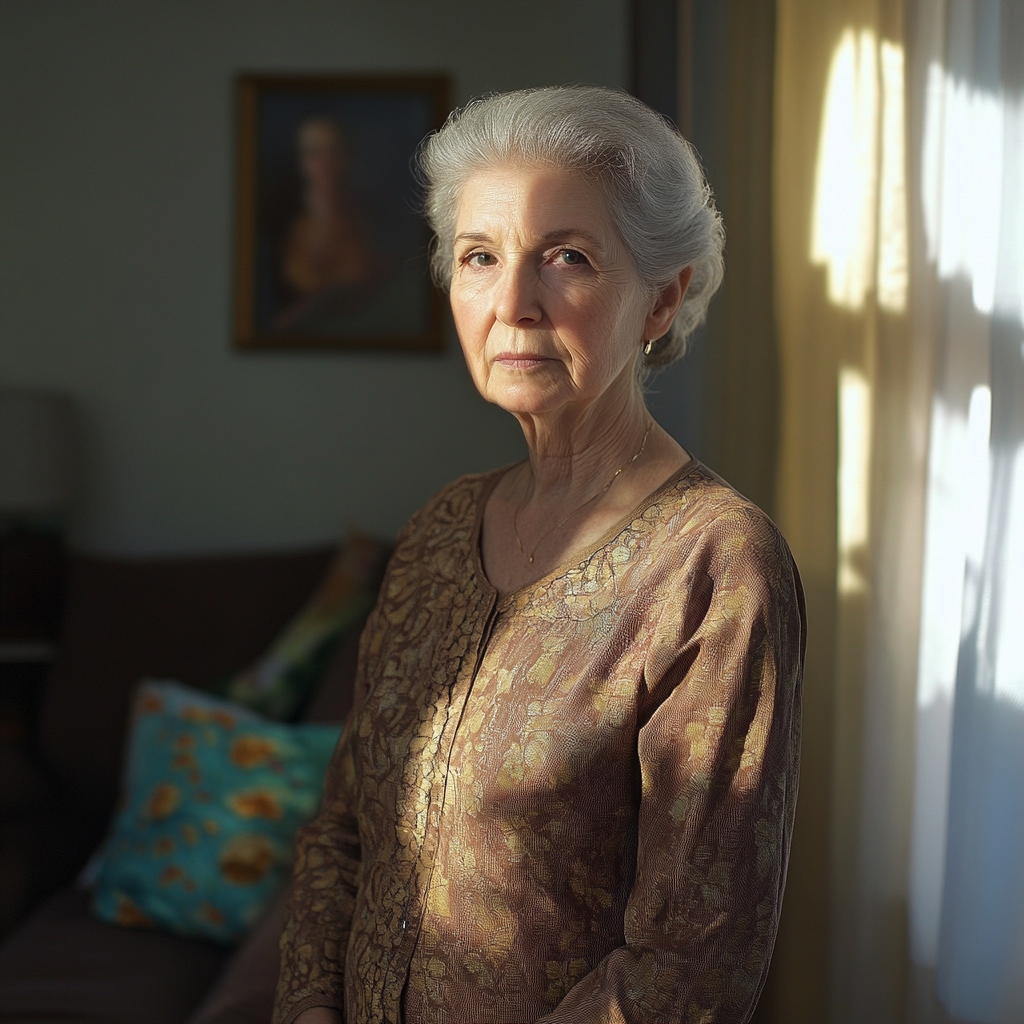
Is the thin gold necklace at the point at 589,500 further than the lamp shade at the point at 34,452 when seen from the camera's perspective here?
No

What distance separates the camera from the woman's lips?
104 cm

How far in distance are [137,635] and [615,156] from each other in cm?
207

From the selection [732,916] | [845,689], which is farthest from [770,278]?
[732,916]

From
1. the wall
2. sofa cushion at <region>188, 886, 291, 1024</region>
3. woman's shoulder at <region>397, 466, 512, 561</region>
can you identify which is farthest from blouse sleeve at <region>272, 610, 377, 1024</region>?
the wall

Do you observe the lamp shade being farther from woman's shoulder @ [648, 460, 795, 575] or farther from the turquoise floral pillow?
woman's shoulder @ [648, 460, 795, 575]

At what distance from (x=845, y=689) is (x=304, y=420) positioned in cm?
208

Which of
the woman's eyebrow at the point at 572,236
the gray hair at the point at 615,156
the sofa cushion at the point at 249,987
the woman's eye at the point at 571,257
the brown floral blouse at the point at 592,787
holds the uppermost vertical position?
the gray hair at the point at 615,156

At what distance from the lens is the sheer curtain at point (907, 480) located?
104 cm

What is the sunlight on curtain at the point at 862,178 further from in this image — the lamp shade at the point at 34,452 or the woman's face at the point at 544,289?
the lamp shade at the point at 34,452

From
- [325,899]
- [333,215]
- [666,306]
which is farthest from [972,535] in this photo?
[333,215]

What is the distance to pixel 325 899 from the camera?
1.22m

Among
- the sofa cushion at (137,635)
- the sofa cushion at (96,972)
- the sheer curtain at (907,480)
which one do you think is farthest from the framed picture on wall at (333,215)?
the sofa cushion at (96,972)

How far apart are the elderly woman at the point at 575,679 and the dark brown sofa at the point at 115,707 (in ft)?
2.97

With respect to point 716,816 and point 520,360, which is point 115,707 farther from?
point 716,816
